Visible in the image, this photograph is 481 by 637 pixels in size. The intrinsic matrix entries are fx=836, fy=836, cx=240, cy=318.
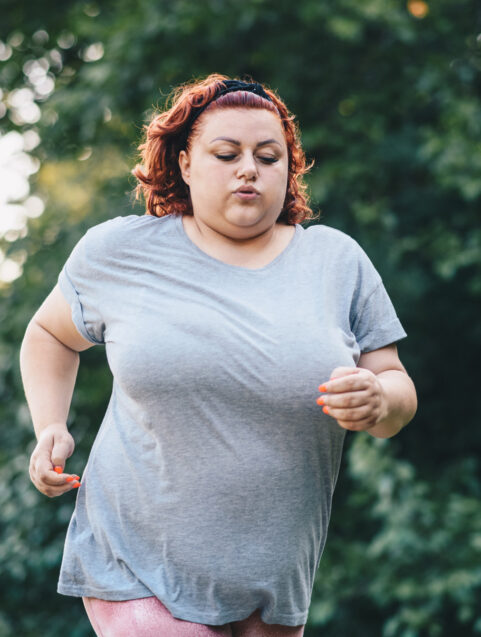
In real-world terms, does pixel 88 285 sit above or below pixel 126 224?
below

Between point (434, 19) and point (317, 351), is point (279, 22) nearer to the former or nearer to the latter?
point (434, 19)

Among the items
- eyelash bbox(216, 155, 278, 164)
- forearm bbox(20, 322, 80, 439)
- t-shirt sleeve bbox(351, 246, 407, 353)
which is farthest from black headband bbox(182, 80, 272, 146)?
forearm bbox(20, 322, 80, 439)

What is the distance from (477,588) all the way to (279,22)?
305 centimetres

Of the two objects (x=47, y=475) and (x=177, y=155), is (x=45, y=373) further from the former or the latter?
(x=177, y=155)

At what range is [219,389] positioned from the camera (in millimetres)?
1395

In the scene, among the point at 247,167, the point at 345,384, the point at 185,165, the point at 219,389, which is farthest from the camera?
the point at 185,165

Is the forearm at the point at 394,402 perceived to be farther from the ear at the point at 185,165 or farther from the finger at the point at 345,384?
the ear at the point at 185,165

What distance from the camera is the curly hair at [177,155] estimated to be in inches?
63.0

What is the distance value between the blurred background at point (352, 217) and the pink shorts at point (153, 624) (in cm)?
251

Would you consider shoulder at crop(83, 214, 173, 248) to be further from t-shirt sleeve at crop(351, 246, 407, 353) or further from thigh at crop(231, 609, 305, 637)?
thigh at crop(231, 609, 305, 637)

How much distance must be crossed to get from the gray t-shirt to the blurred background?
99.8 inches

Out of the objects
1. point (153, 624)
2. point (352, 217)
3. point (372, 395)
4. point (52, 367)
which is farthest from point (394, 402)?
point (352, 217)

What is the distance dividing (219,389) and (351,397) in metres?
0.23

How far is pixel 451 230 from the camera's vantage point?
448 centimetres
